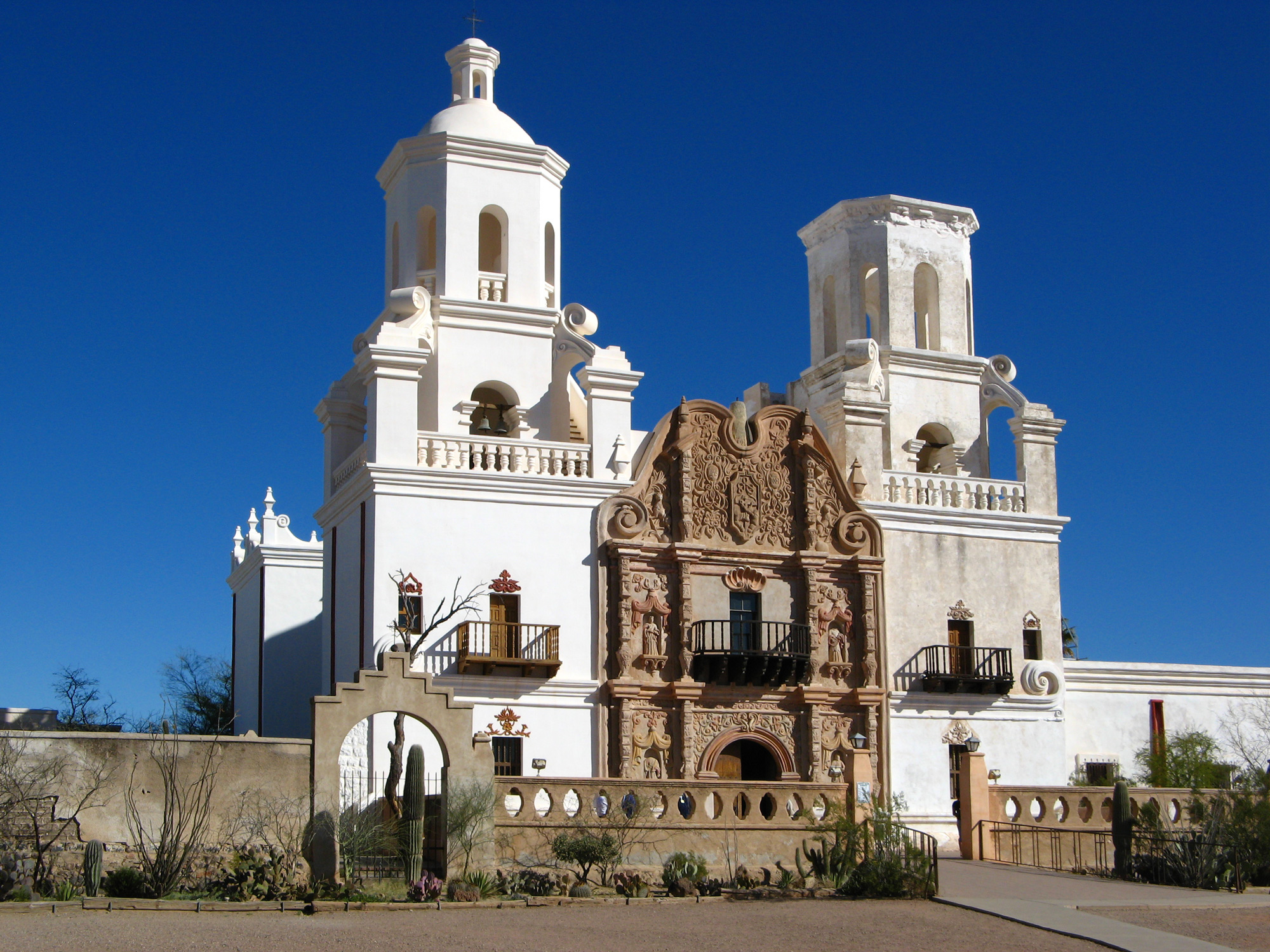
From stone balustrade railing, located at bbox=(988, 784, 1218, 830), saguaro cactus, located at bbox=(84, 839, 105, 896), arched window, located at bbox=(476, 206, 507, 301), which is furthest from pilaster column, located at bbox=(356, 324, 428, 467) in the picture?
stone balustrade railing, located at bbox=(988, 784, 1218, 830)

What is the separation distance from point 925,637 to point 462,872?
14184 millimetres

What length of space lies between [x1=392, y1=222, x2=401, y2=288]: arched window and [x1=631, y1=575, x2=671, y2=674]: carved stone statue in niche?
9.14 metres

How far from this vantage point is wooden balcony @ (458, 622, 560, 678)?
3042cm

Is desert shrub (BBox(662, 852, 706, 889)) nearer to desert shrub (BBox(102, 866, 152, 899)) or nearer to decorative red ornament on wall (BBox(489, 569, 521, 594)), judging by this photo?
desert shrub (BBox(102, 866, 152, 899))

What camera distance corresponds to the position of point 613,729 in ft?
103

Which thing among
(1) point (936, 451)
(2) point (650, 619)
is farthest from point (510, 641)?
(1) point (936, 451)

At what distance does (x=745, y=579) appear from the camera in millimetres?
33281

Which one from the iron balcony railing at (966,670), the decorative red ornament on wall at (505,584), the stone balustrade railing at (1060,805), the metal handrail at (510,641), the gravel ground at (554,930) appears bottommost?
the gravel ground at (554,930)

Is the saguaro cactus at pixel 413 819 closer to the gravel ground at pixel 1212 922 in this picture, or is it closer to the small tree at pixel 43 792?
the small tree at pixel 43 792

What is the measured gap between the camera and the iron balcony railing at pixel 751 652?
32125 mm

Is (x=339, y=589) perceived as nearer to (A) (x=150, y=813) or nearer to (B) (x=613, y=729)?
(B) (x=613, y=729)

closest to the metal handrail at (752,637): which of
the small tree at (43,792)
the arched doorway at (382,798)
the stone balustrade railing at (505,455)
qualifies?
the stone balustrade railing at (505,455)

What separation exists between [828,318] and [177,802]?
21.6 metres

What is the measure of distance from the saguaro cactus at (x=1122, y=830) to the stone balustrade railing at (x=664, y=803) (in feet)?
15.0
